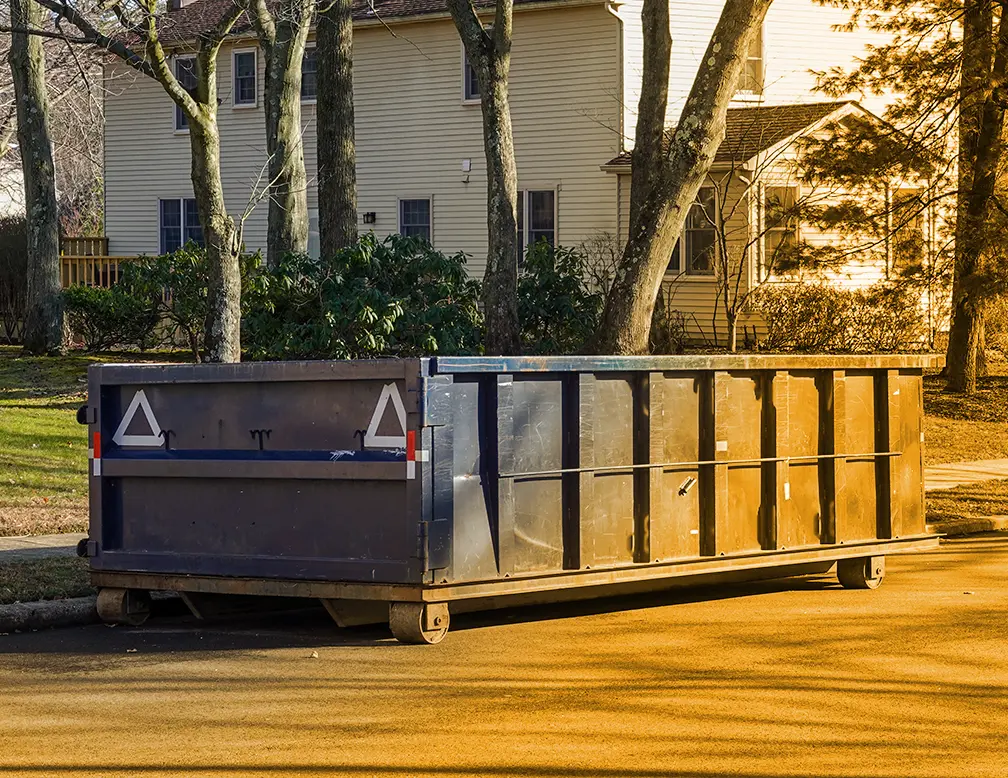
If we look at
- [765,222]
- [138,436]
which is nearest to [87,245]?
[765,222]

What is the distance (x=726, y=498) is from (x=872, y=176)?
13.9 meters

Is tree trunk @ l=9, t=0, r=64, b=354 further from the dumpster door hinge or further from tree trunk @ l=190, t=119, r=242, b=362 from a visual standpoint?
the dumpster door hinge

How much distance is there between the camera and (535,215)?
32188mm

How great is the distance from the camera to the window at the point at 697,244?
29.8 metres

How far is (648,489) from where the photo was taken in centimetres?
978

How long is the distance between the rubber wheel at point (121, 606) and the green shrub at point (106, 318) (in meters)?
20.2

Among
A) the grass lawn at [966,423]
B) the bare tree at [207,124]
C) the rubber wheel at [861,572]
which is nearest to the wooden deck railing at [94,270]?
the bare tree at [207,124]

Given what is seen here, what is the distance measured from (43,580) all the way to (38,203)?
810 inches

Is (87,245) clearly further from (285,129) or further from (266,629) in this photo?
(266,629)

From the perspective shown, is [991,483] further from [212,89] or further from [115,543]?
[115,543]

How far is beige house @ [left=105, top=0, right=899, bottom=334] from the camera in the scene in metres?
30.2

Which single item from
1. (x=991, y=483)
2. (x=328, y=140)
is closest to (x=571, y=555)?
(x=991, y=483)

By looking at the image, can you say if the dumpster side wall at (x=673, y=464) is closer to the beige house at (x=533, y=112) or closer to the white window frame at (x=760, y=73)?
the beige house at (x=533, y=112)

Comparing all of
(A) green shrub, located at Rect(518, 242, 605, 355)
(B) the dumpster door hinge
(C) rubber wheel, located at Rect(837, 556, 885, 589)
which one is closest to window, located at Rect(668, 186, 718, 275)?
(A) green shrub, located at Rect(518, 242, 605, 355)
